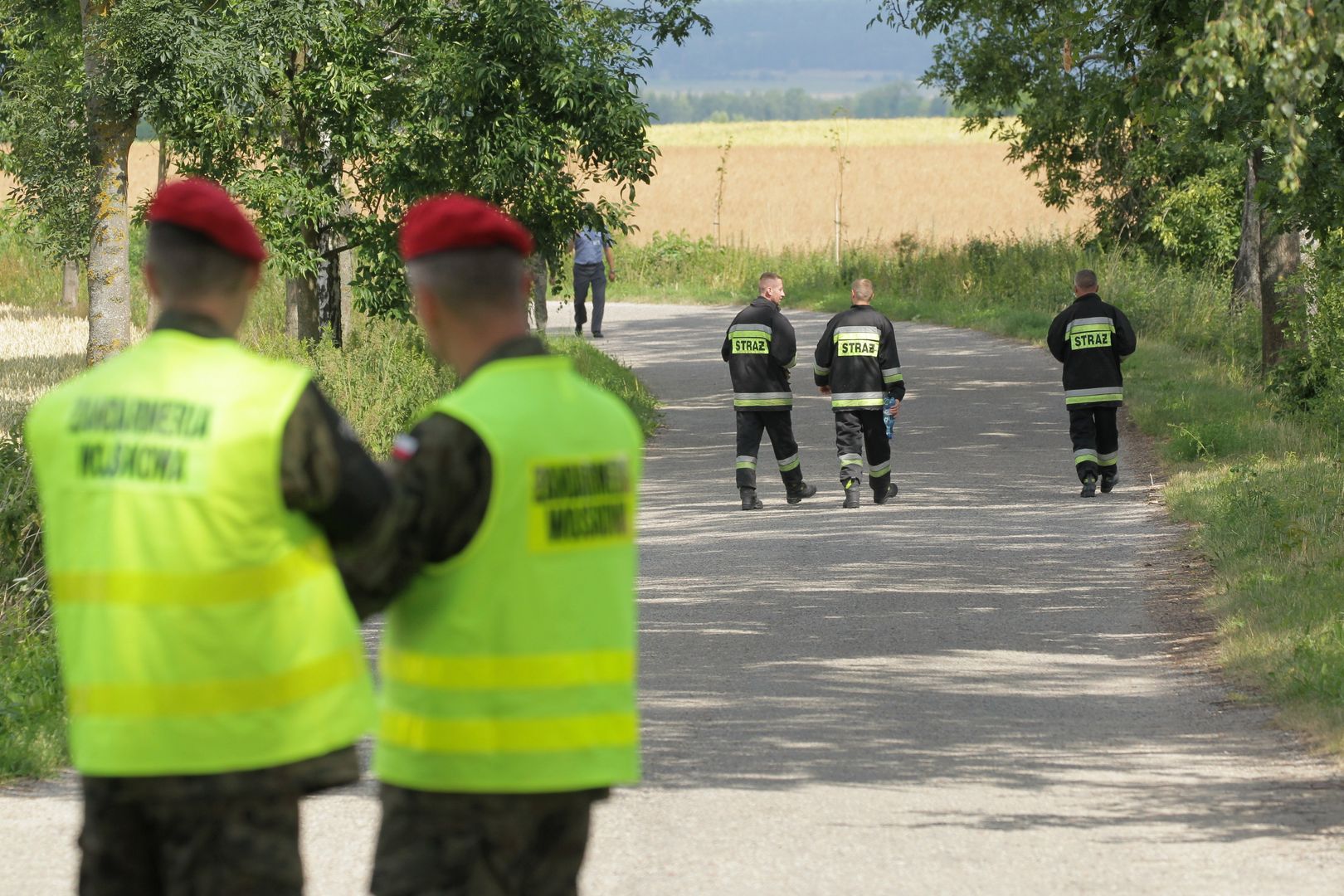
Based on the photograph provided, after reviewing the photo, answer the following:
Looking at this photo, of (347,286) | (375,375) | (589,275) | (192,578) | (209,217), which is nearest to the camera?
(192,578)

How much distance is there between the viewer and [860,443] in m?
14.7

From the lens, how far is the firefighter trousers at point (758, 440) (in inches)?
570

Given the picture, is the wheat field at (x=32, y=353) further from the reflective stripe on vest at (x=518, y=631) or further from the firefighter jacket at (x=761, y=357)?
the reflective stripe on vest at (x=518, y=631)

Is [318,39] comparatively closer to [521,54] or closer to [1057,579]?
[521,54]

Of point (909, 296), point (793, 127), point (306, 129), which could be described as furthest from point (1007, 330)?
point (793, 127)

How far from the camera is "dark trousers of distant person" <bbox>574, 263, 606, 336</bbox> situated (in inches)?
1132

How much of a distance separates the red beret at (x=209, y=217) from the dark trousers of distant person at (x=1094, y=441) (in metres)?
12.0

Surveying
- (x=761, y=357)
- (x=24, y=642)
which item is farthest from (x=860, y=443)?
(x=24, y=642)

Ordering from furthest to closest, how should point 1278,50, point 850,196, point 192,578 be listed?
point 850,196, point 1278,50, point 192,578

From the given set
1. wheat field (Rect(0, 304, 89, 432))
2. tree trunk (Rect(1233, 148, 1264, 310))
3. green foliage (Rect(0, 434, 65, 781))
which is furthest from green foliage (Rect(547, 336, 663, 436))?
green foliage (Rect(0, 434, 65, 781))

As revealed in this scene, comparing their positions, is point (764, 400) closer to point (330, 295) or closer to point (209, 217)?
point (330, 295)

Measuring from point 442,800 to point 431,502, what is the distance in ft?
1.66

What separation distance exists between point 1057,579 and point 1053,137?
1877 cm

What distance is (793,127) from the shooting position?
96000 mm
